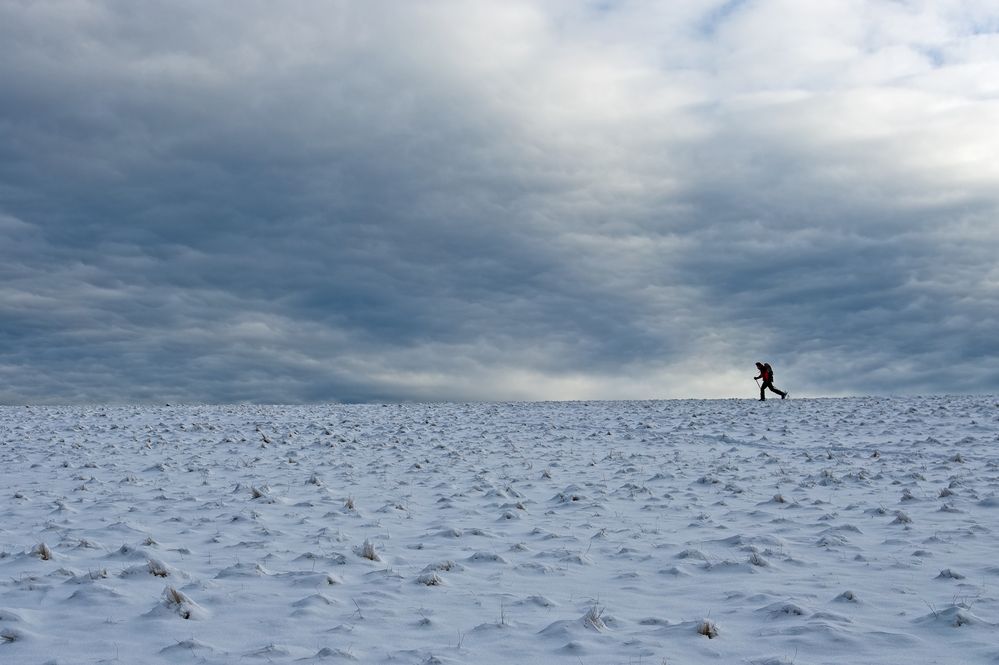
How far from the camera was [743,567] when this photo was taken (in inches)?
362

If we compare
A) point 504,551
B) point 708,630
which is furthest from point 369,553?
point 708,630

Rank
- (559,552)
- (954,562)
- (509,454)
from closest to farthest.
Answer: (954,562) → (559,552) → (509,454)

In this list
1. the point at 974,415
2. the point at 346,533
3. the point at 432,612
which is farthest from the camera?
the point at 974,415

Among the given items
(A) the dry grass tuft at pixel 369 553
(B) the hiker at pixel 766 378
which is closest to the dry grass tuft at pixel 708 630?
(A) the dry grass tuft at pixel 369 553

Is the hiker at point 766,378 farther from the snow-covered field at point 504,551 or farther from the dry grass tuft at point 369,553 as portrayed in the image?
Answer: the dry grass tuft at point 369,553

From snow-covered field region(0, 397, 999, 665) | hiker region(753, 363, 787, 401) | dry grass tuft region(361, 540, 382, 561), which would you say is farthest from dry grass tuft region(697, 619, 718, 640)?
hiker region(753, 363, 787, 401)

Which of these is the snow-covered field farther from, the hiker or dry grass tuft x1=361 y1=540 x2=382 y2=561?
the hiker

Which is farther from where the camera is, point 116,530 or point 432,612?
point 116,530

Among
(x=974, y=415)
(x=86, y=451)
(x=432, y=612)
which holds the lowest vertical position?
(x=432, y=612)

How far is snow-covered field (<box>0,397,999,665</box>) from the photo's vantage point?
6.74 m

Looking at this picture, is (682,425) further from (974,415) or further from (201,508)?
(201,508)

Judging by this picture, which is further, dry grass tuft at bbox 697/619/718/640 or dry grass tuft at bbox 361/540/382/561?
dry grass tuft at bbox 361/540/382/561

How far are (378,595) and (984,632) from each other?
5.55m

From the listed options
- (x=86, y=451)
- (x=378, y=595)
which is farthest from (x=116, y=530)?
(x=86, y=451)
